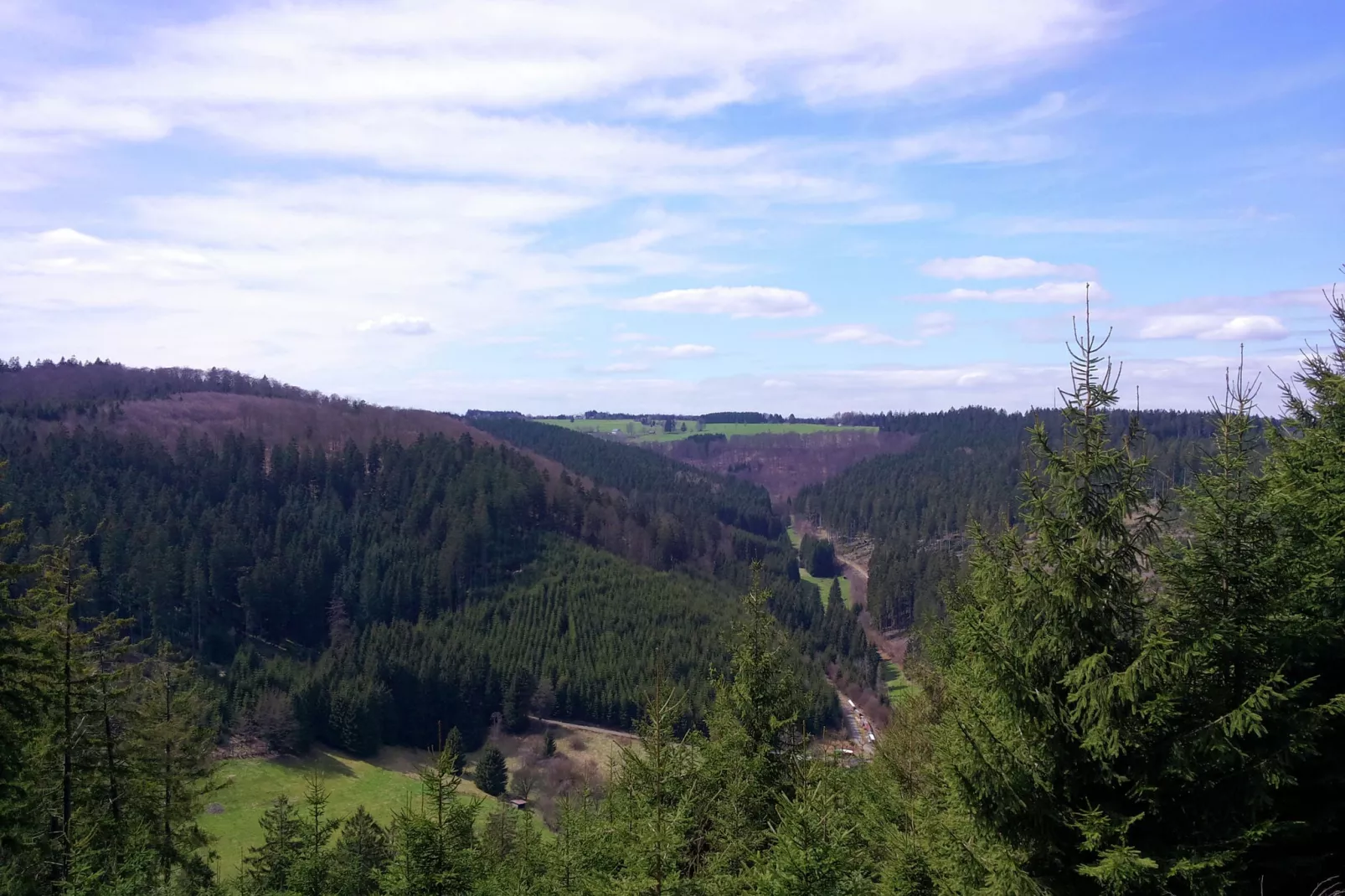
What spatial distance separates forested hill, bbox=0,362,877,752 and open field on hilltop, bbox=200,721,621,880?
8.61 feet

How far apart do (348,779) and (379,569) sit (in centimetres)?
5360

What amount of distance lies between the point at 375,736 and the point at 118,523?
52.0 metres

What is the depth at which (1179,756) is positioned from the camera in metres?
9.35

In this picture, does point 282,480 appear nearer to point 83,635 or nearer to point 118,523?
point 118,523

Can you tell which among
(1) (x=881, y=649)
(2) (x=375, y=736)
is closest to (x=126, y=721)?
(2) (x=375, y=736)

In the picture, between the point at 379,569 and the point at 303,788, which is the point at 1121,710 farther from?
the point at 379,569

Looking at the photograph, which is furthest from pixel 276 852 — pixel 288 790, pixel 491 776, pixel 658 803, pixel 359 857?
pixel 288 790

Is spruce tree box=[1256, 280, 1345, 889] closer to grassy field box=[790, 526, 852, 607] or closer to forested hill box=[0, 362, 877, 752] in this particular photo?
forested hill box=[0, 362, 877, 752]

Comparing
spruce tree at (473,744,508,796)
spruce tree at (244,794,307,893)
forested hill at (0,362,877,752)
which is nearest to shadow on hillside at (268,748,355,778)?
forested hill at (0,362,877,752)

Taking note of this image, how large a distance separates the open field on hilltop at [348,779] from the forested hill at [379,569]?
262 cm

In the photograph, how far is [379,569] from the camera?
119 m

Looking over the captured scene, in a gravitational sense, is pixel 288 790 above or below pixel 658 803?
below

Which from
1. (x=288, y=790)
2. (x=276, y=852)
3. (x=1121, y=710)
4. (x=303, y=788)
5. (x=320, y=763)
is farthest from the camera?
(x=320, y=763)

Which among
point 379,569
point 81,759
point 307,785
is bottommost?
point 307,785
